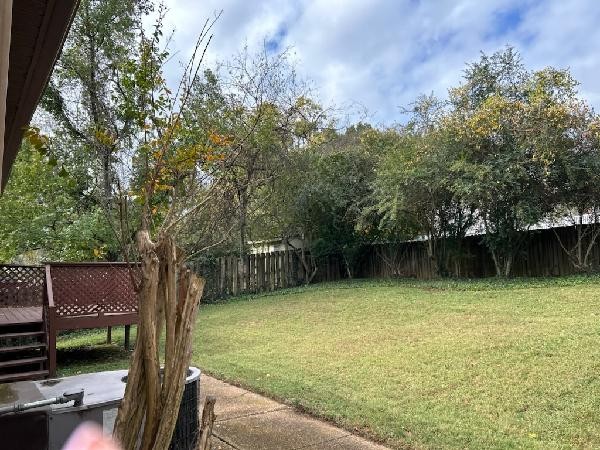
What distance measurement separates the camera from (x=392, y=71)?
11.0 metres

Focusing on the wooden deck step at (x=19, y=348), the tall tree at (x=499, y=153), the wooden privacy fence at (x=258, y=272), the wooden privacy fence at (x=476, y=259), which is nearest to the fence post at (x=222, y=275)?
the wooden privacy fence at (x=258, y=272)

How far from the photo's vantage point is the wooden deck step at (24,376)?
6.26 metres

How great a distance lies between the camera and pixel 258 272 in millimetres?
15680

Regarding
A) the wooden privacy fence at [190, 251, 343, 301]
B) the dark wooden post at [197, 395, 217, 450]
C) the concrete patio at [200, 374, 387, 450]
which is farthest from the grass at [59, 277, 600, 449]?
the wooden privacy fence at [190, 251, 343, 301]

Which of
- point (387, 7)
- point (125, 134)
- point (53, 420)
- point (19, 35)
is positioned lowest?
point (53, 420)

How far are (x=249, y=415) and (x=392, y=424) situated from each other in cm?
133

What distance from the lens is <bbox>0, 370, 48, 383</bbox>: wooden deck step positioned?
6262mm

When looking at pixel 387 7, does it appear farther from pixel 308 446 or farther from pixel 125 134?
pixel 308 446

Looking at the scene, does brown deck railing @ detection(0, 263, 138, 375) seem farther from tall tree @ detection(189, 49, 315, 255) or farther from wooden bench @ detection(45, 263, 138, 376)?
tall tree @ detection(189, 49, 315, 255)

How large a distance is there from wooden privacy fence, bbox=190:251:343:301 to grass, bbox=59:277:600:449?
10.9 feet

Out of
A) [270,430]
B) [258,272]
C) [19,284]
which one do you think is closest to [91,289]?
[19,284]

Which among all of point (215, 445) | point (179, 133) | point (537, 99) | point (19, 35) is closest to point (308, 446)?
point (215, 445)

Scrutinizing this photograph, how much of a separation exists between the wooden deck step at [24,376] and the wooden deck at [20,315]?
779mm

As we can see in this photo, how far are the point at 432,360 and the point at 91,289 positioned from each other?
529 cm
